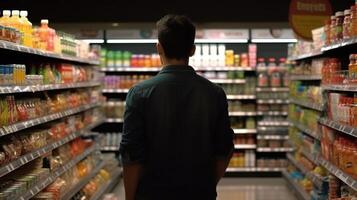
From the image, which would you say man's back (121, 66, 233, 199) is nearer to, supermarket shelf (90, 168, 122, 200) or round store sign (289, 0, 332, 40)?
round store sign (289, 0, 332, 40)

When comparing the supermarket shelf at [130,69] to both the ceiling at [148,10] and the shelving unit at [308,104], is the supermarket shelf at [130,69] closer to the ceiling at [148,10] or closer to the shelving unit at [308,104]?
the ceiling at [148,10]

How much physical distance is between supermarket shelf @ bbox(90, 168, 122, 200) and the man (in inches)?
170

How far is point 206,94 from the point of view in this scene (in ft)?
8.02

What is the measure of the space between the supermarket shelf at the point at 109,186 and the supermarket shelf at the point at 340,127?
3.18 meters

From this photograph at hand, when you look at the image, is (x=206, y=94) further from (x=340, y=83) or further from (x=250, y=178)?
(x=250, y=178)

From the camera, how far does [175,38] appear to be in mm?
2371

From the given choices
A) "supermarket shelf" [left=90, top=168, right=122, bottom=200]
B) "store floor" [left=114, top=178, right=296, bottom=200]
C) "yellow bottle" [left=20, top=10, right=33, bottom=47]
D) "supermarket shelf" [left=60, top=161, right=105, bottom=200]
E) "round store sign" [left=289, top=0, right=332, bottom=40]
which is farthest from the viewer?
"store floor" [left=114, top=178, right=296, bottom=200]

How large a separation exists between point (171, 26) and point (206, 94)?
38 centimetres

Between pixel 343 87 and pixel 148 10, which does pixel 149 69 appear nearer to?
pixel 148 10

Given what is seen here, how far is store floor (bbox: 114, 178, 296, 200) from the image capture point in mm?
7605

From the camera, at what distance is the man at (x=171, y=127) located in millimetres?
2365

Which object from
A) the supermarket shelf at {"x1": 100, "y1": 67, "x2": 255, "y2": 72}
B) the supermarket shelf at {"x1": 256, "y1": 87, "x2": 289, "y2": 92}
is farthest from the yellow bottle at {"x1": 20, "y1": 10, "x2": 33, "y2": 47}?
the supermarket shelf at {"x1": 256, "y1": 87, "x2": 289, "y2": 92}

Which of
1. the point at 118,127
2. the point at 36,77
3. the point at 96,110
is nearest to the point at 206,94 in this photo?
the point at 36,77

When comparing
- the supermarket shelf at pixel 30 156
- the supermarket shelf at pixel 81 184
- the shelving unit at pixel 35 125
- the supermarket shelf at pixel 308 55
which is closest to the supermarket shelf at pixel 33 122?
the shelving unit at pixel 35 125
